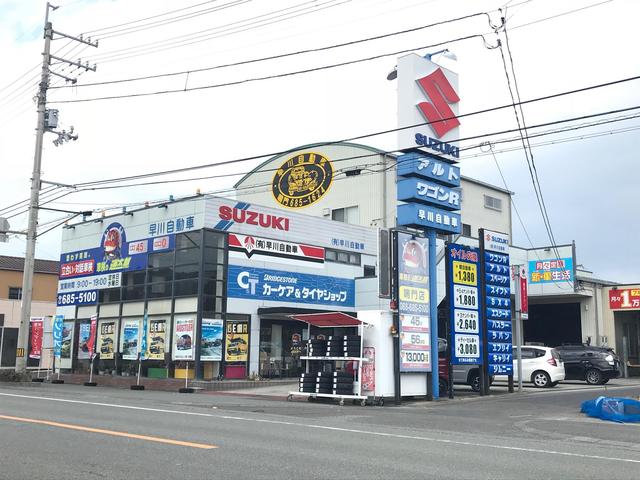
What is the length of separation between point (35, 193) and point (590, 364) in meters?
25.2

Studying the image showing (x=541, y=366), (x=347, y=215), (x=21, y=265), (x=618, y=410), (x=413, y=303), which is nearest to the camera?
(x=618, y=410)

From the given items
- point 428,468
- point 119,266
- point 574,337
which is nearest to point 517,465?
point 428,468

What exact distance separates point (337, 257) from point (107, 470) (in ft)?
75.9

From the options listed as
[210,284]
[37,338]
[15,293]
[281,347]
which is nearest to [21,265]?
[15,293]

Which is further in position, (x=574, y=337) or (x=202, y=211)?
(x=574, y=337)

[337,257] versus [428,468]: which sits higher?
[337,257]

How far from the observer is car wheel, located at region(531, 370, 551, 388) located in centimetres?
2516

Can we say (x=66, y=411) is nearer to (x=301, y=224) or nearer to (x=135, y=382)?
(x=135, y=382)

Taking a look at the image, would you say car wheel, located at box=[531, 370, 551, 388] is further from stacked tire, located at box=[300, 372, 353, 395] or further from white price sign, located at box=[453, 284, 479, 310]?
stacked tire, located at box=[300, 372, 353, 395]

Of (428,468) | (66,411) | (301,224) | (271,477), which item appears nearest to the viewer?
(271,477)

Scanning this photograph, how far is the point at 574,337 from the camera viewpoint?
4041cm

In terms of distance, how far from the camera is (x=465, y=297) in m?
20.9

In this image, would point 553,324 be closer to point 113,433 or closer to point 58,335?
point 58,335

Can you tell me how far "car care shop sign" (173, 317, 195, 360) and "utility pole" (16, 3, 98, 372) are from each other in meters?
7.36
